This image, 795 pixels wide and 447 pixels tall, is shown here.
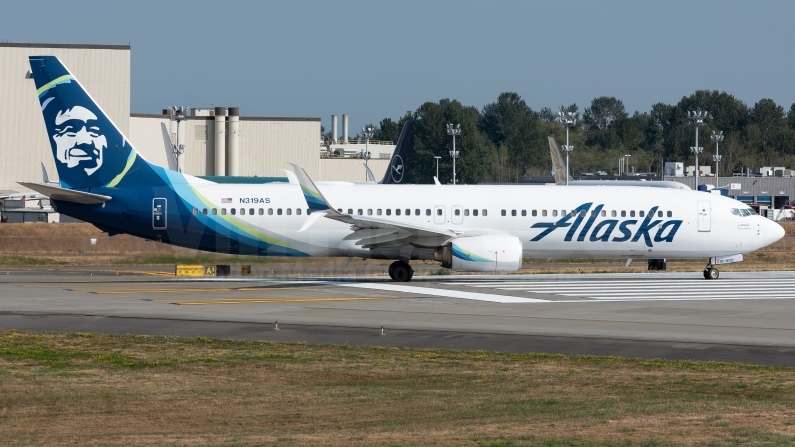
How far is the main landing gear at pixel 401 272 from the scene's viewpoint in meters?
38.4

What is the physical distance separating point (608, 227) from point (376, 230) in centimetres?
884

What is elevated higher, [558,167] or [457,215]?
[558,167]

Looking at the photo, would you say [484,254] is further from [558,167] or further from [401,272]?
[558,167]

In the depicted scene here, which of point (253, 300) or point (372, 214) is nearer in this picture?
point (253, 300)

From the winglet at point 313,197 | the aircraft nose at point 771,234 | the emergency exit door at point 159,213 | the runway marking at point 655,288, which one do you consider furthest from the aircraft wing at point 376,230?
the aircraft nose at point 771,234

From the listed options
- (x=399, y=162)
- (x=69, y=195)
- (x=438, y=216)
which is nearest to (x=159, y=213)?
(x=69, y=195)

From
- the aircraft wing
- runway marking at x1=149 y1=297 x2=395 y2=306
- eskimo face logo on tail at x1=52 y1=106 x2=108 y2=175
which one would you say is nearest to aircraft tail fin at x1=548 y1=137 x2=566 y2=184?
the aircraft wing

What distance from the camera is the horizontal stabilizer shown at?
3466 cm

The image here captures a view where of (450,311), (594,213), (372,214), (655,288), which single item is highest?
(594,213)

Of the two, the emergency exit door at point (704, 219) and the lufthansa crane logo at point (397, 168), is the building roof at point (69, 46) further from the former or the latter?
the emergency exit door at point (704, 219)

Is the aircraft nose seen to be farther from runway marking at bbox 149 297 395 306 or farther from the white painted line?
runway marking at bbox 149 297 395 306

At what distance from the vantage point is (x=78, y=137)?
121ft

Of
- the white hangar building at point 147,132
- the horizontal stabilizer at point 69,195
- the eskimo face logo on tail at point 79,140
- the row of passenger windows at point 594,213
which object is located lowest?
the row of passenger windows at point 594,213

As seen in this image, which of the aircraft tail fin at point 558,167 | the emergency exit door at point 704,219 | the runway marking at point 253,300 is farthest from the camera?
the aircraft tail fin at point 558,167
